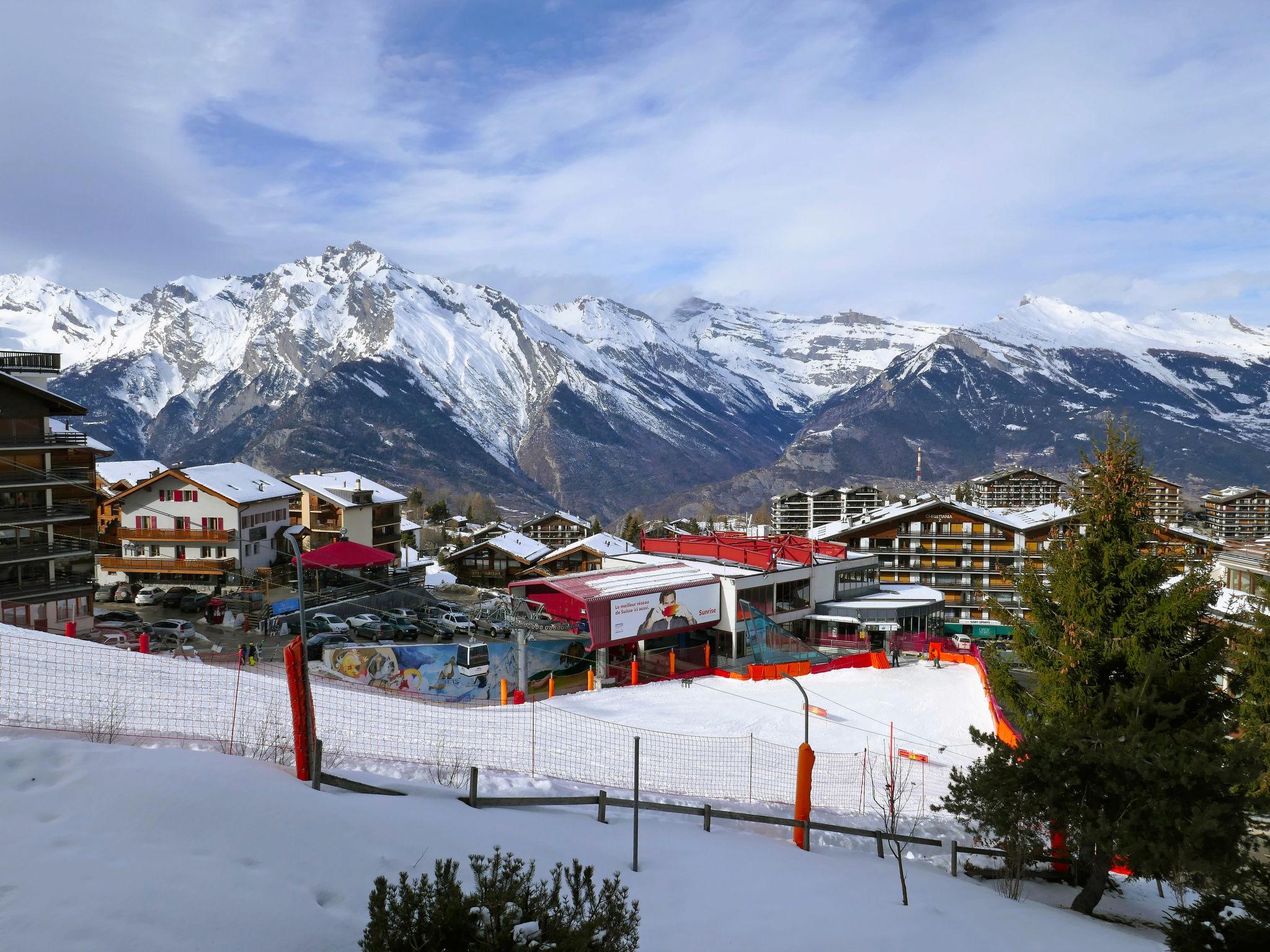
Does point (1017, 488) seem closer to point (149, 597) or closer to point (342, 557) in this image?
point (342, 557)

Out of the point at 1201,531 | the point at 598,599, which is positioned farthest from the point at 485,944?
the point at 1201,531

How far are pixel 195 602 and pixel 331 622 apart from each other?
10.3 metres

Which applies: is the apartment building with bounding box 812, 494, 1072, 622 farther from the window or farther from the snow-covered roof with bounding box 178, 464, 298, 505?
Answer: the snow-covered roof with bounding box 178, 464, 298, 505

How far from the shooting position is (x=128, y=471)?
2277 inches

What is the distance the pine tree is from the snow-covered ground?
4.15 feet

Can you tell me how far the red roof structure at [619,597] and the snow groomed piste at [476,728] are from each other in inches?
254

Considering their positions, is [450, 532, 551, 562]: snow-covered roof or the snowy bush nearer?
the snowy bush

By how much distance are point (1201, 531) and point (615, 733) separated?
9258 cm

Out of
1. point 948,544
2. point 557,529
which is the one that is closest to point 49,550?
point 557,529

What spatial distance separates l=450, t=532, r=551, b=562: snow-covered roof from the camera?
6234cm

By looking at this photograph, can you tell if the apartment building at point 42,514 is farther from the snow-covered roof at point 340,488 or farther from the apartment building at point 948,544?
the apartment building at point 948,544

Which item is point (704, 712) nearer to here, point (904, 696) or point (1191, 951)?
point (904, 696)

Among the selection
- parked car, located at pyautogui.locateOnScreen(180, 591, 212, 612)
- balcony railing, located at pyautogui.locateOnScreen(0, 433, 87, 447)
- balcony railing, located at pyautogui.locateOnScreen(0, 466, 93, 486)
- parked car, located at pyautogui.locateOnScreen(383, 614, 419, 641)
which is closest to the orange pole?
parked car, located at pyautogui.locateOnScreen(383, 614, 419, 641)

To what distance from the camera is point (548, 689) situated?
27703 mm
